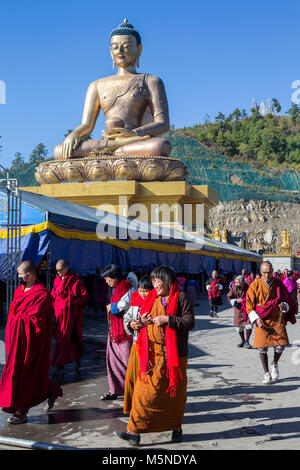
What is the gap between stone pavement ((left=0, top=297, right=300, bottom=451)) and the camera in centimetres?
404

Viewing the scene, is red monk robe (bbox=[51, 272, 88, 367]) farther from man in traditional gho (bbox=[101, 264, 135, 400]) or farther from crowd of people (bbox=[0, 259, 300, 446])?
man in traditional gho (bbox=[101, 264, 135, 400])

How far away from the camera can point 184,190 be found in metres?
21.6

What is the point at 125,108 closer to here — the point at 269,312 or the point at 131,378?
the point at 269,312

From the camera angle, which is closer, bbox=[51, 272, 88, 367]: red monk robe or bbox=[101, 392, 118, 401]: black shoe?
bbox=[101, 392, 118, 401]: black shoe

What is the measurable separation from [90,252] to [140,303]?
5901 mm

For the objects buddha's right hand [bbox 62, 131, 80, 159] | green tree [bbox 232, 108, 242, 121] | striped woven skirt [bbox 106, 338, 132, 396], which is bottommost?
striped woven skirt [bbox 106, 338, 132, 396]

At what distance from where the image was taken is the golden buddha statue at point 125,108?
22.5 m

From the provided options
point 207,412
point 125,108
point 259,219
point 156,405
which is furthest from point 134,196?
point 259,219

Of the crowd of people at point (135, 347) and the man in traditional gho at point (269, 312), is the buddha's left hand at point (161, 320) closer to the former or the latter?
the crowd of people at point (135, 347)

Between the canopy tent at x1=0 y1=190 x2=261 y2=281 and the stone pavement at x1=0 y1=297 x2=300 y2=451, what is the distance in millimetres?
1999

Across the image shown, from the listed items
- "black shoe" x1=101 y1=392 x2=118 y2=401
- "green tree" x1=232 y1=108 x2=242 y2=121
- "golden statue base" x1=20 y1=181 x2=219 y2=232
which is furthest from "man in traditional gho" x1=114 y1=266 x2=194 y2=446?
"green tree" x1=232 y1=108 x2=242 y2=121

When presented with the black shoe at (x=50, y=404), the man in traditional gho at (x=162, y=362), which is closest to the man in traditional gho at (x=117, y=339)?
the black shoe at (x=50, y=404)

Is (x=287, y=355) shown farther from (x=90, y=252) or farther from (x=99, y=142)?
(x=99, y=142)
